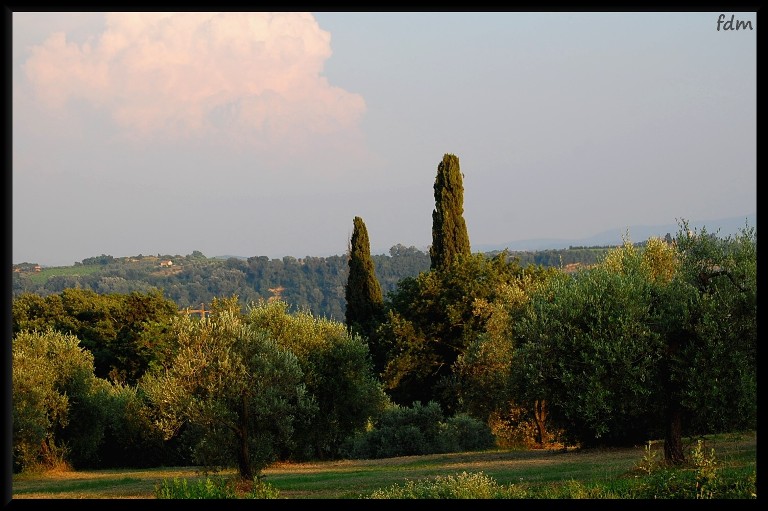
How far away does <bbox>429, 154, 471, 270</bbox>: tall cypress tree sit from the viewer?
59.2m

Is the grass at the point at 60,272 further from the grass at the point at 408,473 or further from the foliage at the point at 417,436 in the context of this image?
the foliage at the point at 417,436

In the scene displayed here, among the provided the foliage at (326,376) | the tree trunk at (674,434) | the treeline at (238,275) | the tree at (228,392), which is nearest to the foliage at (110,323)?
the foliage at (326,376)

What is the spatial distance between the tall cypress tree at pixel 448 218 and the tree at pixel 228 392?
105 ft

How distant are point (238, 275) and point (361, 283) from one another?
65.6 meters

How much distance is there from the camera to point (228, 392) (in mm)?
26797

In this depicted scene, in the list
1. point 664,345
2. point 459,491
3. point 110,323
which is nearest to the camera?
point 459,491

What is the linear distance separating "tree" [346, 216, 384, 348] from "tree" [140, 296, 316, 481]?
3733 cm

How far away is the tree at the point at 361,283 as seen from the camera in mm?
65562

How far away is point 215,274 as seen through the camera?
123375 millimetres

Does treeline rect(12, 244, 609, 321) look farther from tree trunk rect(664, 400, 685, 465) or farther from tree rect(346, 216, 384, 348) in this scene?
tree trunk rect(664, 400, 685, 465)

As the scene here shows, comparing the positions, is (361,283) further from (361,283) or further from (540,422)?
(540,422)

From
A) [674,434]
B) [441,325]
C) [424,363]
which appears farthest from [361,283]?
[674,434]
